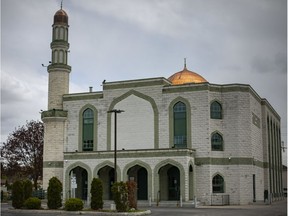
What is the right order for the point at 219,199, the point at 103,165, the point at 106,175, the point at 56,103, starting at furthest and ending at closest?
the point at 56,103 → the point at 106,175 → the point at 103,165 → the point at 219,199

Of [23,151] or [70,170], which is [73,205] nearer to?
[70,170]

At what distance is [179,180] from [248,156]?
6.92 meters

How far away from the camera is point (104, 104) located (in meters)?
49.8

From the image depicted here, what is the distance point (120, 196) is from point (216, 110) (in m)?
18.4

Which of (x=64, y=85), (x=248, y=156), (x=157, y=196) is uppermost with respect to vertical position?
(x=64, y=85)

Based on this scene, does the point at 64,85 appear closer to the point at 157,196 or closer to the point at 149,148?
the point at 149,148

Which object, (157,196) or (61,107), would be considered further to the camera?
(61,107)

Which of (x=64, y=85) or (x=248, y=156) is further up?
(x=64, y=85)

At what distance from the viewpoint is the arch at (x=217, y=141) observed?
4562 cm

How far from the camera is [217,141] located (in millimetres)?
45875

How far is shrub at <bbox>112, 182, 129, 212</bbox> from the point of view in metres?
30.9

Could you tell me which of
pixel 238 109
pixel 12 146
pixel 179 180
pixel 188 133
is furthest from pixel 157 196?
pixel 12 146

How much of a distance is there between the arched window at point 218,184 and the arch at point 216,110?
223 inches

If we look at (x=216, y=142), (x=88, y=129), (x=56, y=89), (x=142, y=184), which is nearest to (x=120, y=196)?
(x=142, y=184)
